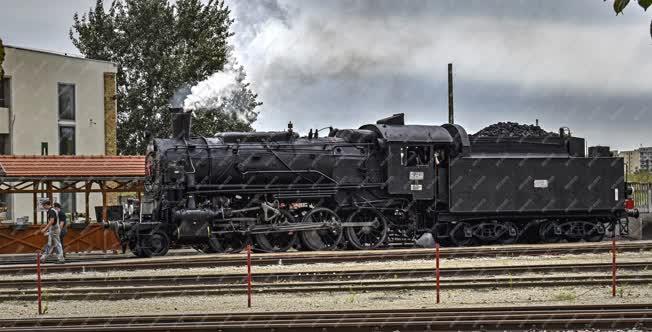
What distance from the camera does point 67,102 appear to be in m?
38.4

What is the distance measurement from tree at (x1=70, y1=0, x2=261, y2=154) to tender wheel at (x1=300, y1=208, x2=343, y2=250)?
21.4 metres

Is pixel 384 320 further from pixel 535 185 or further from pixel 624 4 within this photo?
pixel 535 185

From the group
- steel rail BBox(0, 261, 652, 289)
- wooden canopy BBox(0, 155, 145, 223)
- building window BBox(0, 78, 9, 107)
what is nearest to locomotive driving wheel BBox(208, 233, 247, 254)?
wooden canopy BBox(0, 155, 145, 223)

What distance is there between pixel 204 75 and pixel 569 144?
81.3ft

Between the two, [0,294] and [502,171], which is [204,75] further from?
[0,294]

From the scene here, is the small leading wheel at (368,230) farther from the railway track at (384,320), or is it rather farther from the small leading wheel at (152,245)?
the railway track at (384,320)

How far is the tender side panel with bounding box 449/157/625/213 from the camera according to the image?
22.4 meters

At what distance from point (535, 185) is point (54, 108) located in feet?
74.1

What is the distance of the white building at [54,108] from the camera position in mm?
36125

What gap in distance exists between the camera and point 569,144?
77.8 feet

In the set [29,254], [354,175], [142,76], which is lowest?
[29,254]

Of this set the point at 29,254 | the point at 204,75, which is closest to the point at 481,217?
the point at 29,254

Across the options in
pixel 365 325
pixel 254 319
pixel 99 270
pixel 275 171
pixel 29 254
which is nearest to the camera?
pixel 365 325

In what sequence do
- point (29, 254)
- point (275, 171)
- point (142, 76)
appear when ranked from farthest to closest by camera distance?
point (142, 76) < point (29, 254) < point (275, 171)
